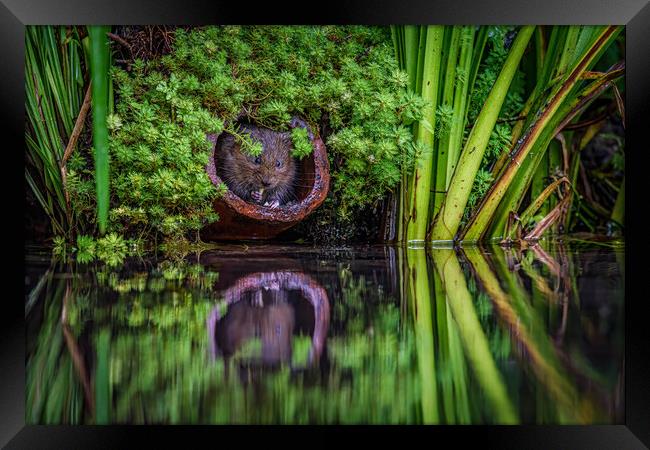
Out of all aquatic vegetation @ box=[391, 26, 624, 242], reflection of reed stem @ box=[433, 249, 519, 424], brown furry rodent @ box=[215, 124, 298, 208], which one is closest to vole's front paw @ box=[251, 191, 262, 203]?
brown furry rodent @ box=[215, 124, 298, 208]

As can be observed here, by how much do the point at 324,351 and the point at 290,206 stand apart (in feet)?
3.60

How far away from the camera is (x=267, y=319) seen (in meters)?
0.92

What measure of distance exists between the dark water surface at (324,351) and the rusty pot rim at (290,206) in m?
0.58

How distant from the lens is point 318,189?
1.87m

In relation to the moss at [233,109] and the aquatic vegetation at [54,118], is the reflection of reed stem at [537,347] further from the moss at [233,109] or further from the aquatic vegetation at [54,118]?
the aquatic vegetation at [54,118]

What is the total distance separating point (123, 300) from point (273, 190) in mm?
904

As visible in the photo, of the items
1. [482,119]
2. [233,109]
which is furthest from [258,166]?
[482,119]

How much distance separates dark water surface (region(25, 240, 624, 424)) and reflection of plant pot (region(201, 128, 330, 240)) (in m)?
0.58

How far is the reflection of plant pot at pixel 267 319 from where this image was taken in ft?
2.62

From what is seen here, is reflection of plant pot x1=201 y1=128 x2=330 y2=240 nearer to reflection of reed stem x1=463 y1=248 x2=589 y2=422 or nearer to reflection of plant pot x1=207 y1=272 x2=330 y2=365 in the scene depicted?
reflection of plant pot x1=207 y1=272 x2=330 y2=365

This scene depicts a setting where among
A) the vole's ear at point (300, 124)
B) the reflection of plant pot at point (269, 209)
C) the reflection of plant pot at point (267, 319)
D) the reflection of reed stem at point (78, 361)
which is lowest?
the reflection of reed stem at point (78, 361)

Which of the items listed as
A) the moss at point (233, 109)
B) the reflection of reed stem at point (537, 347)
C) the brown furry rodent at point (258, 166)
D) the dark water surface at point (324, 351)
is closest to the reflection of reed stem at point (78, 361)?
the dark water surface at point (324, 351)
